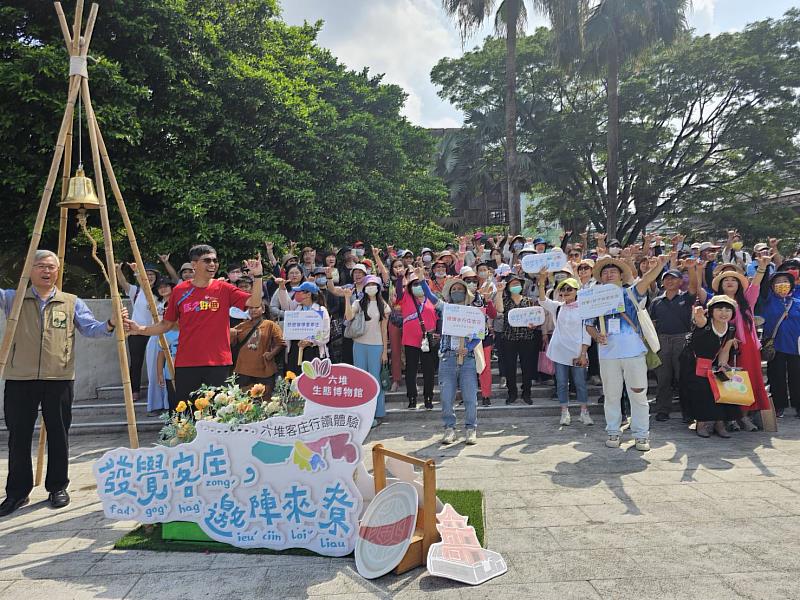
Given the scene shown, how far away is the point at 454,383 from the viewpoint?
21.3 ft

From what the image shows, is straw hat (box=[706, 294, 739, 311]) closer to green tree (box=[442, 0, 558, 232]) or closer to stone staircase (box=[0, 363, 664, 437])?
stone staircase (box=[0, 363, 664, 437])

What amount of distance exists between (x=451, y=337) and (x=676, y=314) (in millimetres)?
3477

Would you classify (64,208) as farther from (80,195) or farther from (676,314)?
(676,314)

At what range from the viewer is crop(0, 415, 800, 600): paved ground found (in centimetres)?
318

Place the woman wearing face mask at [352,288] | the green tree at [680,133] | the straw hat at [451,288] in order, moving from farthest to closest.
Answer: the green tree at [680,133], the woman wearing face mask at [352,288], the straw hat at [451,288]

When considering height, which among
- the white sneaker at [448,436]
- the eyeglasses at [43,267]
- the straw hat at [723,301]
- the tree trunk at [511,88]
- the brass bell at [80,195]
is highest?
the tree trunk at [511,88]

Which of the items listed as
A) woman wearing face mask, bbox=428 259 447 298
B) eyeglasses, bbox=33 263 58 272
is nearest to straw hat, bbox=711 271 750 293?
woman wearing face mask, bbox=428 259 447 298

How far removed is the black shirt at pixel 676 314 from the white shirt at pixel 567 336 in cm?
146

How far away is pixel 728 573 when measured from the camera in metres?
3.25

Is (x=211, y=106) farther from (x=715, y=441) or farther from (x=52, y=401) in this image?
(x=715, y=441)

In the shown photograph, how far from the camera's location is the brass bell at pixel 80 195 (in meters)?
4.46

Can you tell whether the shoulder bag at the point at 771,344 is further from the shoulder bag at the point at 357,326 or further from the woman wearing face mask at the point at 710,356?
the shoulder bag at the point at 357,326

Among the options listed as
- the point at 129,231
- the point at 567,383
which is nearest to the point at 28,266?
the point at 129,231

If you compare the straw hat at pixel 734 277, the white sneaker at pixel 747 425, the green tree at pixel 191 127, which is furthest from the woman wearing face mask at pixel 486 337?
the green tree at pixel 191 127
